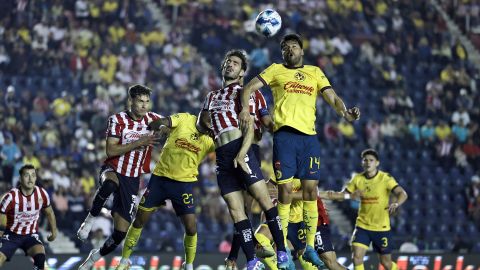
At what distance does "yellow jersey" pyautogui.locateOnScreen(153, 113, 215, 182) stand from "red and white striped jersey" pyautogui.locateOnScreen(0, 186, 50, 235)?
2126 millimetres

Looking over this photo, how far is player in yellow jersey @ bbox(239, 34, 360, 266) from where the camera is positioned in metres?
11.9

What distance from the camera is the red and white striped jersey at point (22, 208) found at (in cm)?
1421

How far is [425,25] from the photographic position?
1139 inches

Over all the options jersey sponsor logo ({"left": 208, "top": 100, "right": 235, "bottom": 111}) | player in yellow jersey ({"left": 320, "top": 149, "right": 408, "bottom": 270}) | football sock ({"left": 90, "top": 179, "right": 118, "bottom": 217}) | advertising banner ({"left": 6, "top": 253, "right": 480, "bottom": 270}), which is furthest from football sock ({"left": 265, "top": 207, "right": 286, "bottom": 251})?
advertising banner ({"left": 6, "top": 253, "right": 480, "bottom": 270})

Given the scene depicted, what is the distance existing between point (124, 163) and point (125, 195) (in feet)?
1.36

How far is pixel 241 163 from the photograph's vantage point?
1125 cm

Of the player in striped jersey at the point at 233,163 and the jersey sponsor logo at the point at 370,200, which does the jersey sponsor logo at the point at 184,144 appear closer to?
the player in striped jersey at the point at 233,163

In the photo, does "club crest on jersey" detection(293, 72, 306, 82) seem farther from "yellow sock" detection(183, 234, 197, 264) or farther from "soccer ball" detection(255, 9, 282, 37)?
"yellow sock" detection(183, 234, 197, 264)

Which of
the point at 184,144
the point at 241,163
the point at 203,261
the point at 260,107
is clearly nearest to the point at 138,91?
the point at 184,144

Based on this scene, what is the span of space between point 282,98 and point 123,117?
242 centimetres

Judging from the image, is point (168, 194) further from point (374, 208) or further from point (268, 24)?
point (374, 208)

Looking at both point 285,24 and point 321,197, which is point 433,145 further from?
point 321,197

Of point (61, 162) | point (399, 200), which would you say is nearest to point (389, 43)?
point (61, 162)

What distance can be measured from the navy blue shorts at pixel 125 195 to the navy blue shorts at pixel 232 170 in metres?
2.14
